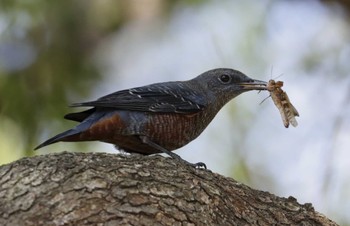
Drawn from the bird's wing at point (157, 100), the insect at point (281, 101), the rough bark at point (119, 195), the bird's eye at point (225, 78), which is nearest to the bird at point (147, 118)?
the bird's wing at point (157, 100)

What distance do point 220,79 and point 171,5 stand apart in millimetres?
2261

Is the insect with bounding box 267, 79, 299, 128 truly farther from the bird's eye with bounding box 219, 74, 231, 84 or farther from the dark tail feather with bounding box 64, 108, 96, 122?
the dark tail feather with bounding box 64, 108, 96, 122

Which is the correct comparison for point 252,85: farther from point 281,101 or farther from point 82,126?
point 82,126

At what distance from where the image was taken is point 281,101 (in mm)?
6055

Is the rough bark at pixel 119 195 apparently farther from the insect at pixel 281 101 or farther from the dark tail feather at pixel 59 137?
the insect at pixel 281 101

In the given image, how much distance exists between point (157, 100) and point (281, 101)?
1030 millimetres

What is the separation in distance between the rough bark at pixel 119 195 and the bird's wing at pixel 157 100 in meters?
0.97

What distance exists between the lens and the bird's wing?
552 centimetres

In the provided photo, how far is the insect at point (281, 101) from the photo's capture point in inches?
235

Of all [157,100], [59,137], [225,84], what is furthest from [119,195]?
[225,84]

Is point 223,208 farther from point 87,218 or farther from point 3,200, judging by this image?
point 3,200

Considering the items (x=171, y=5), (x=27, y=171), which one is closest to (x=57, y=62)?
(x=171, y=5)

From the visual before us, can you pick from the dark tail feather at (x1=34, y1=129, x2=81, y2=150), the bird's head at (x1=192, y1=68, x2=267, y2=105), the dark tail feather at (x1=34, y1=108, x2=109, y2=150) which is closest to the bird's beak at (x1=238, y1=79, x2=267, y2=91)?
the bird's head at (x1=192, y1=68, x2=267, y2=105)

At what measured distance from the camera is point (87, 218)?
4023 millimetres
